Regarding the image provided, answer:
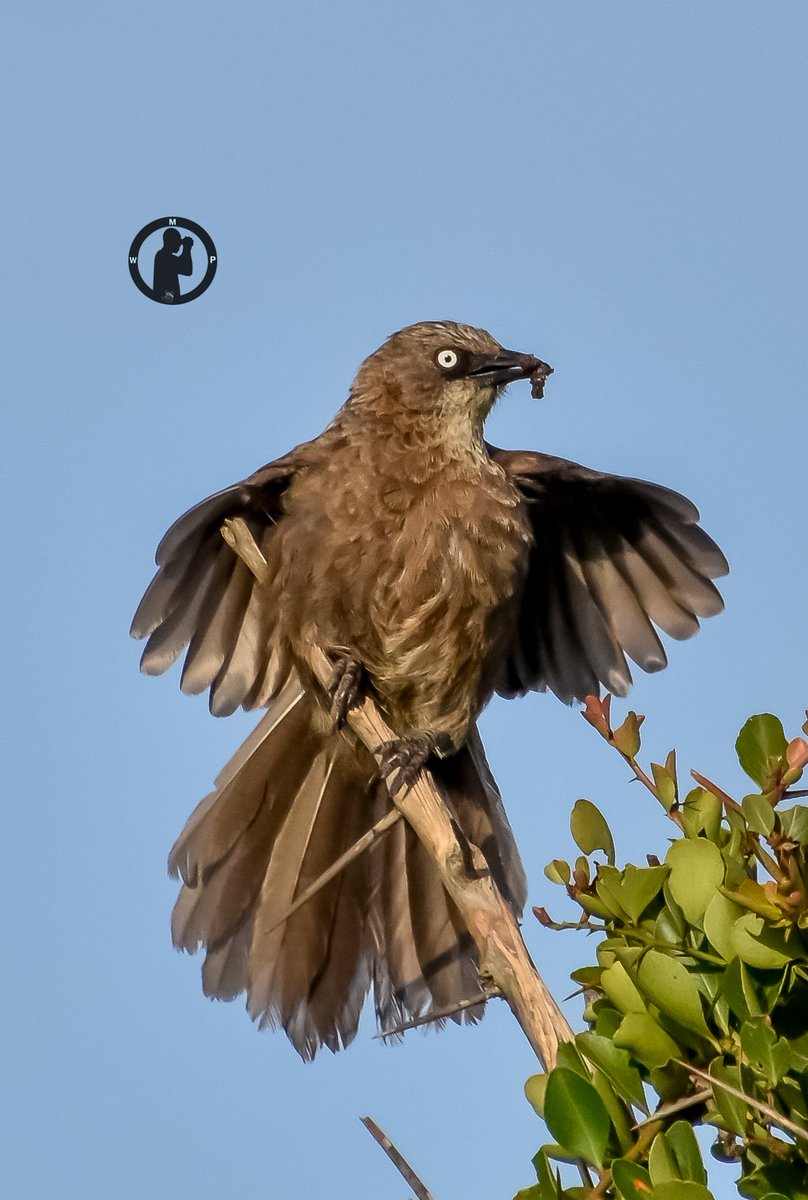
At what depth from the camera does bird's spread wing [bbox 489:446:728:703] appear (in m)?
6.03

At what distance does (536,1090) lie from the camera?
112 inches

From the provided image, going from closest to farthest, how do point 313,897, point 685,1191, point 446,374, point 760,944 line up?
point 685,1191
point 760,944
point 313,897
point 446,374

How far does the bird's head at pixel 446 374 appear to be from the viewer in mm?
5895

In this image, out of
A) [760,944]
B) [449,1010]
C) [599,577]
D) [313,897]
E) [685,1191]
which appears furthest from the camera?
[599,577]

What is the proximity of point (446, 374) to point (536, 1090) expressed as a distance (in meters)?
3.57

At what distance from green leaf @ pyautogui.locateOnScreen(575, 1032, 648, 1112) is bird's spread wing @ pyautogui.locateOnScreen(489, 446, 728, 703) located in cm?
337

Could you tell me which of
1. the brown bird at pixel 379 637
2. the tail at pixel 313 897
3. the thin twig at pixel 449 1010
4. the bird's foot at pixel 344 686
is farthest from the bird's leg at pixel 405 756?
the thin twig at pixel 449 1010

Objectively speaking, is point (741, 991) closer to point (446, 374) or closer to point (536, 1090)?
point (536, 1090)

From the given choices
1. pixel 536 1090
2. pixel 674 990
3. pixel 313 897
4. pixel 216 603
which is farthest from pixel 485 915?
pixel 216 603

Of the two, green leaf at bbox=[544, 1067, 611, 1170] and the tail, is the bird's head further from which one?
green leaf at bbox=[544, 1067, 611, 1170]

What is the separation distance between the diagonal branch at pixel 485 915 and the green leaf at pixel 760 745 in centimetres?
87

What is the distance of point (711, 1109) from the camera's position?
8.67 ft

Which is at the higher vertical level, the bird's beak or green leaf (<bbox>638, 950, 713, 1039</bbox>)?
the bird's beak

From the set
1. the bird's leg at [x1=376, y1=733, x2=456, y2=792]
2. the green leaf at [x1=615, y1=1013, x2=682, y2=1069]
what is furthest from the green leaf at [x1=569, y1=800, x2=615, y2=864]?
the bird's leg at [x1=376, y1=733, x2=456, y2=792]
